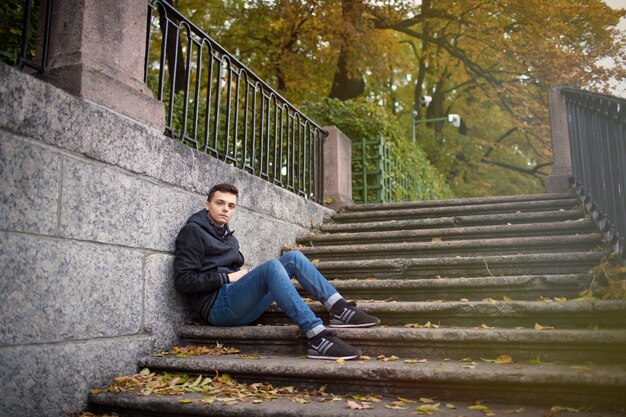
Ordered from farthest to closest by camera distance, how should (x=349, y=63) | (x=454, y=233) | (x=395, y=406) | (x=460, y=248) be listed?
(x=349, y=63) → (x=454, y=233) → (x=460, y=248) → (x=395, y=406)

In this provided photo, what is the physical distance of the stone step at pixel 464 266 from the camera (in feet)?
13.6

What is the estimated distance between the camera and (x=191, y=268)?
11.6 feet

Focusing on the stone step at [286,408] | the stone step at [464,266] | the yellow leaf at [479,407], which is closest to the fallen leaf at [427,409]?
the stone step at [286,408]

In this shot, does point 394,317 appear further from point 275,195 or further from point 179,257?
point 275,195

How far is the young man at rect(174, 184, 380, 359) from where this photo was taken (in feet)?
11.4

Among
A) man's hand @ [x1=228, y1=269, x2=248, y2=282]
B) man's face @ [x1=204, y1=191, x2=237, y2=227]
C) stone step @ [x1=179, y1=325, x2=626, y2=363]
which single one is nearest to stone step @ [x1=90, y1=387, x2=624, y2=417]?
stone step @ [x1=179, y1=325, x2=626, y2=363]

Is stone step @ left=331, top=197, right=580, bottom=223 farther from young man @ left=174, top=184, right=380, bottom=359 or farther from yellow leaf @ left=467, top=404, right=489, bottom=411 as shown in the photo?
yellow leaf @ left=467, top=404, right=489, bottom=411

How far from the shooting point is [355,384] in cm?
289

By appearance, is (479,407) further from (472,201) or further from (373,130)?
(373,130)

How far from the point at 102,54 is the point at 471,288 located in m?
3.24

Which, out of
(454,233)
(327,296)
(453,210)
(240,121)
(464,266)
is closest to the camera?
(327,296)

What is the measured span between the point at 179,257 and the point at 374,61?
9542mm

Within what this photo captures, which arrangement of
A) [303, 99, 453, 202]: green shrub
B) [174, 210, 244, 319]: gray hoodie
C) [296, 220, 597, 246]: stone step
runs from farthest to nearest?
[303, 99, 453, 202]: green shrub → [296, 220, 597, 246]: stone step → [174, 210, 244, 319]: gray hoodie

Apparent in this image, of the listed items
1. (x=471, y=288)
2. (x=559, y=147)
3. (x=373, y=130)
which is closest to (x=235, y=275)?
(x=471, y=288)
